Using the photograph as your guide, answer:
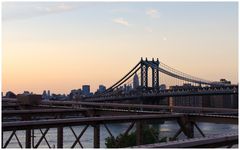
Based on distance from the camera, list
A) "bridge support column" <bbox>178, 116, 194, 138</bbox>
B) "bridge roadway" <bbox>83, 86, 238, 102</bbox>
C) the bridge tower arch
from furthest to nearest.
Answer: the bridge tower arch < "bridge roadway" <bbox>83, 86, 238, 102</bbox> < "bridge support column" <bbox>178, 116, 194, 138</bbox>

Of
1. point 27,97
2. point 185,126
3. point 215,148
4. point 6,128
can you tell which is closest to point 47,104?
point 27,97

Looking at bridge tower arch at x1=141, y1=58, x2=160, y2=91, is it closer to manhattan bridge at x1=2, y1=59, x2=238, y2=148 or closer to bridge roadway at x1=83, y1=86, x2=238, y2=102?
bridge roadway at x1=83, y1=86, x2=238, y2=102

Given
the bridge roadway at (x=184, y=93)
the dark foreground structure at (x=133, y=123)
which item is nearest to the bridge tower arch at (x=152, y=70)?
the bridge roadway at (x=184, y=93)

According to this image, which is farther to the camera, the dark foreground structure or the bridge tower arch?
the bridge tower arch

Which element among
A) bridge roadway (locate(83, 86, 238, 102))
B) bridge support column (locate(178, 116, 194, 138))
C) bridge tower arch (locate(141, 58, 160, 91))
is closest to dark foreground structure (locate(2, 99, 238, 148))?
bridge support column (locate(178, 116, 194, 138))

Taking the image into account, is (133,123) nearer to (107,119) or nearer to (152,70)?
(107,119)

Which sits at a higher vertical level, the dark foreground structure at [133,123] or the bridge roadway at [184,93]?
the dark foreground structure at [133,123]

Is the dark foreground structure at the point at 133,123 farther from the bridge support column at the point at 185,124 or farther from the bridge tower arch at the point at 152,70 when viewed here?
the bridge tower arch at the point at 152,70

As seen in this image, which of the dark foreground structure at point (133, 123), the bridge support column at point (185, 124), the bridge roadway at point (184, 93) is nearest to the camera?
the dark foreground structure at point (133, 123)

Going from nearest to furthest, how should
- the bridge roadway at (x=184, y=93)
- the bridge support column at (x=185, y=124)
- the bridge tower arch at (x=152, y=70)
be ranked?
1. the bridge support column at (x=185, y=124)
2. the bridge roadway at (x=184, y=93)
3. the bridge tower arch at (x=152, y=70)

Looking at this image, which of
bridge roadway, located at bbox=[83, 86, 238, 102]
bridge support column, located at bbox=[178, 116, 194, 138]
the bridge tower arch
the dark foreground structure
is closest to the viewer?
the dark foreground structure

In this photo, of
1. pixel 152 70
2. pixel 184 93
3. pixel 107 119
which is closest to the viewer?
pixel 107 119

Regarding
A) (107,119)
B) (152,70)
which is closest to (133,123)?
(107,119)

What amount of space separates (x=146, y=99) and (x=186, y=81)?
43.4 feet
